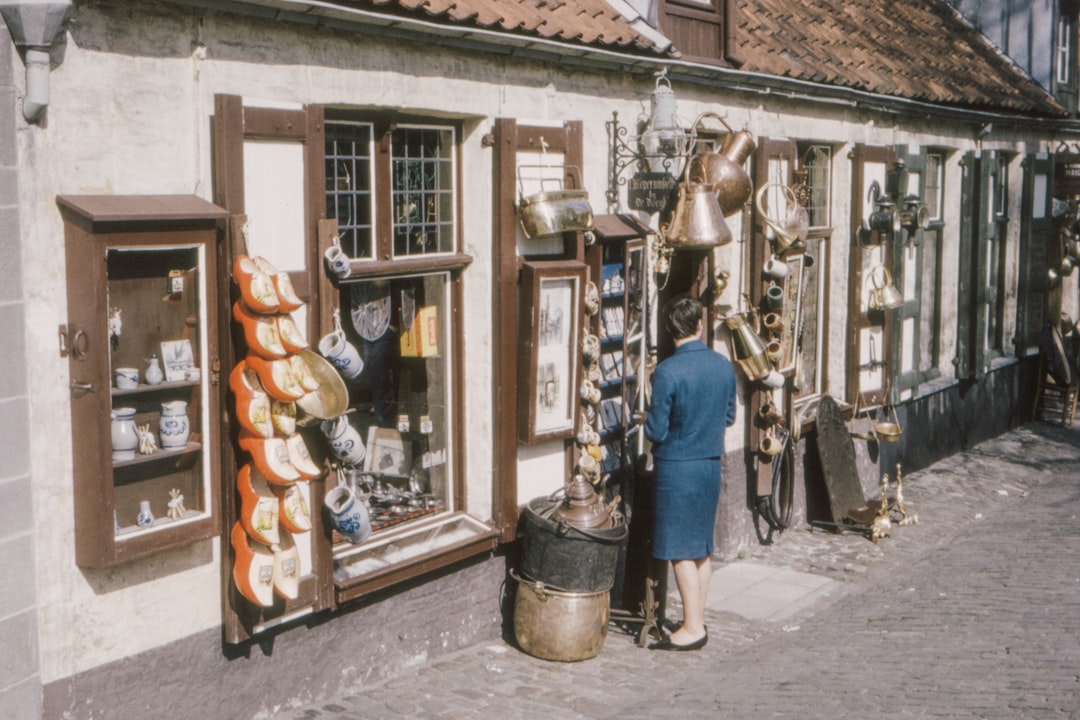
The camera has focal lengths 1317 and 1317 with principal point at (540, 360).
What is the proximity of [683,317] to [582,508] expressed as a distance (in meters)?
1.25

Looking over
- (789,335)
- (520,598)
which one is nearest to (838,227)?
(789,335)

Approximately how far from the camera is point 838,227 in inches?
467

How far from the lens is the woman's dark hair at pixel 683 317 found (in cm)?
764

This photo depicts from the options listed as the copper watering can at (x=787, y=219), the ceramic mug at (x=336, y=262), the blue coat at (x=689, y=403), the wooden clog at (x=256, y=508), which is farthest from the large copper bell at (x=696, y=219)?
the wooden clog at (x=256, y=508)

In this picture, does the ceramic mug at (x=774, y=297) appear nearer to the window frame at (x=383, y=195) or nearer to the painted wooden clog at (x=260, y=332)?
the window frame at (x=383, y=195)

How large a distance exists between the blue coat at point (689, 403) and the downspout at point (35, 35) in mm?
3848

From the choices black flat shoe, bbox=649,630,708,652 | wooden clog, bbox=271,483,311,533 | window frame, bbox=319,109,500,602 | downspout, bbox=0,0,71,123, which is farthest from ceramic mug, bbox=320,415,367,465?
black flat shoe, bbox=649,630,708,652

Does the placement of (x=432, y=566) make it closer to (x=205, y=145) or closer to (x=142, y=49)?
(x=205, y=145)

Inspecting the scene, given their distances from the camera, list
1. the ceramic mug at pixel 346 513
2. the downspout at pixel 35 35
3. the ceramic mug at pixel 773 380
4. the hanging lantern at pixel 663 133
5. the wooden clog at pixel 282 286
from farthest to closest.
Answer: the ceramic mug at pixel 773 380 → the hanging lantern at pixel 663 133 → the ceramic mug at pixel 346 513 → the wooden clog at pixel 282 286 → the downspout at pixel 35 35

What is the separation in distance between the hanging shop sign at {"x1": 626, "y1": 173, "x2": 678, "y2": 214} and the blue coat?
133 centimetres

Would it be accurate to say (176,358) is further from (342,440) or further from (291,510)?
(342,440)

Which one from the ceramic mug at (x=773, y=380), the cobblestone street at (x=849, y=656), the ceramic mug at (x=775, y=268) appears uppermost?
the ceramic mug at (x=775, y=268)

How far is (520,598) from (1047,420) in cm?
1239

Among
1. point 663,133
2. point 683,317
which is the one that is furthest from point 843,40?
point 683,317
